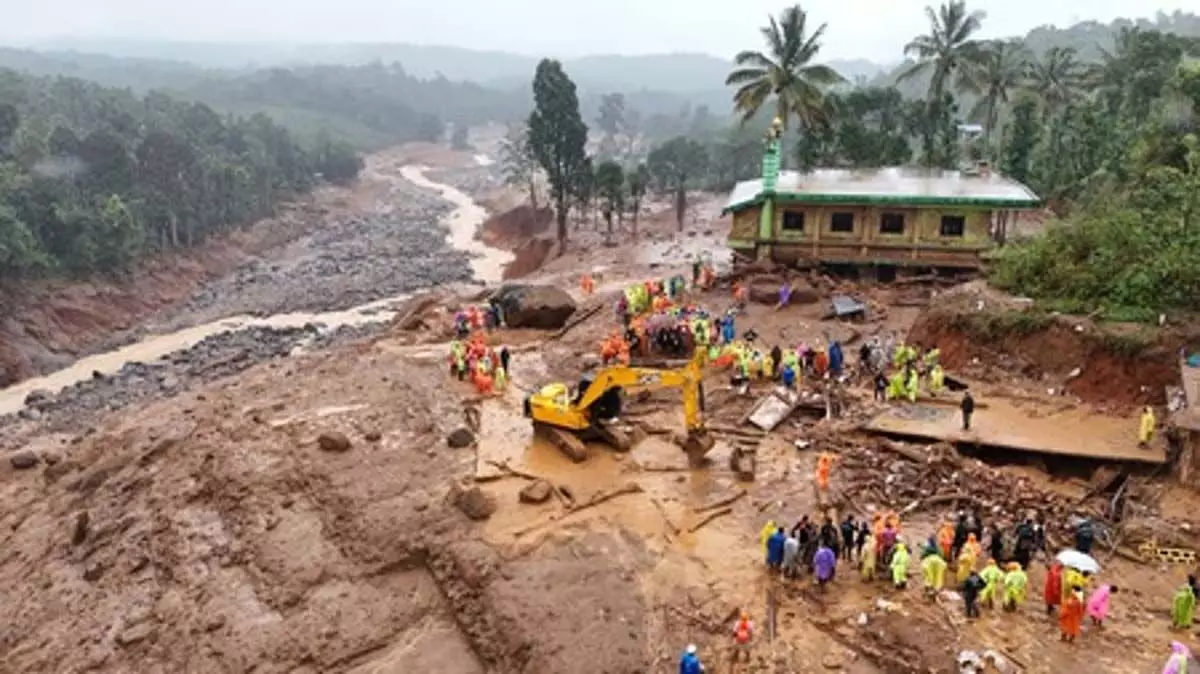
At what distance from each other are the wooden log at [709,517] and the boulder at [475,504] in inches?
169

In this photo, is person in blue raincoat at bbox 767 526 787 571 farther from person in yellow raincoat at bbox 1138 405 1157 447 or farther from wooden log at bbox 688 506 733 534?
person in yellow raincoat at bbox 1138 405 1157 447

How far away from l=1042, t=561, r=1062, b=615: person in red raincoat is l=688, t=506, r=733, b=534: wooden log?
6398 millimetres

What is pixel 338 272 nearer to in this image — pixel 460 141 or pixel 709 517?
pixel 709 517

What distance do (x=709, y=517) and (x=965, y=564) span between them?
5.24m

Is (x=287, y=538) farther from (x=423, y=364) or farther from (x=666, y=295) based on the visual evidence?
(x=666, y=295)

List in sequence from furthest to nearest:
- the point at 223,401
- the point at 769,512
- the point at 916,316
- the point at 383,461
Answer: the point at 916,316 < the point at 223,401 < the point at 383,461 < the point at 769,512

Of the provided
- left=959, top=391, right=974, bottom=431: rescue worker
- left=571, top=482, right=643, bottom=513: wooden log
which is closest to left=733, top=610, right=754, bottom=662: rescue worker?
left=571, top=482, right=643, bottom=513: wooden log

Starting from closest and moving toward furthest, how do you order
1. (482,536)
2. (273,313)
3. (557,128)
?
(482,536)
(273,313)
(557,128)

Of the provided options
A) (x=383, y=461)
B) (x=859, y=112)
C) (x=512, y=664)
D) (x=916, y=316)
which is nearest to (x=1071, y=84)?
(x=859, y=112)

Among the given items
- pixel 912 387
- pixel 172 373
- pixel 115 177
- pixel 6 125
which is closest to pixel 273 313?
pixel 172 373

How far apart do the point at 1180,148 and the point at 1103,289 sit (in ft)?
44.3

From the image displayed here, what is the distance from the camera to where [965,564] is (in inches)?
701

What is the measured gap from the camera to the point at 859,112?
2504 inches

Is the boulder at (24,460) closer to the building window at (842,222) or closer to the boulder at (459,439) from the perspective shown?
the boulder at (459,439)
